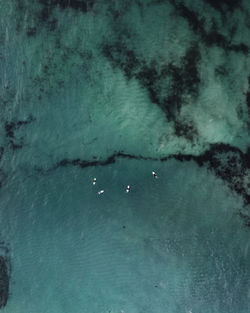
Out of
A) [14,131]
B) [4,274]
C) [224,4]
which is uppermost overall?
[224,4]

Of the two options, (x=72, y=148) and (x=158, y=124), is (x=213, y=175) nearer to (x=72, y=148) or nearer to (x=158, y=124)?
(x=158, y=124)

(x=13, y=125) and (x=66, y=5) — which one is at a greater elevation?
(x=66, y=5)

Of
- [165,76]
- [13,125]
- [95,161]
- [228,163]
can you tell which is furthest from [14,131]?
[228,163]

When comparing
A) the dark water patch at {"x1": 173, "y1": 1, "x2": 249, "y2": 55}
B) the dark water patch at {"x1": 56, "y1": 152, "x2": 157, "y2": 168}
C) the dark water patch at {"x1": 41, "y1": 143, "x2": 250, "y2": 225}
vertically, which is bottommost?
the dark water patch at {"x1": 56, "y1": 152, "x2": 157, "y2": 168}

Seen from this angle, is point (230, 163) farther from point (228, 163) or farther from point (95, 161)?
point (95, 161)

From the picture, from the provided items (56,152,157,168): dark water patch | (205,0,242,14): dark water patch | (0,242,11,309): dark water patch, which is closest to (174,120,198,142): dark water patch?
(56,152,157,168): dark water patch

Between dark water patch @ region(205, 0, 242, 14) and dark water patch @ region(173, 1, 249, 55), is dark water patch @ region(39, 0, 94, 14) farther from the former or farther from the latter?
dark water patch @ region(205, 0, 242, 14)

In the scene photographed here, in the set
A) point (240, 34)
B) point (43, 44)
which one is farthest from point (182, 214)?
point (43, 44)

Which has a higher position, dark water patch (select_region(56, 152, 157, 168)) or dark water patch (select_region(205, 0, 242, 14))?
dark water patch (select_region(205, 0, 242, 14))

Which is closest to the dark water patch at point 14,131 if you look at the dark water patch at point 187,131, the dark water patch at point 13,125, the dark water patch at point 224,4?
the dark water patch at point 13,125
